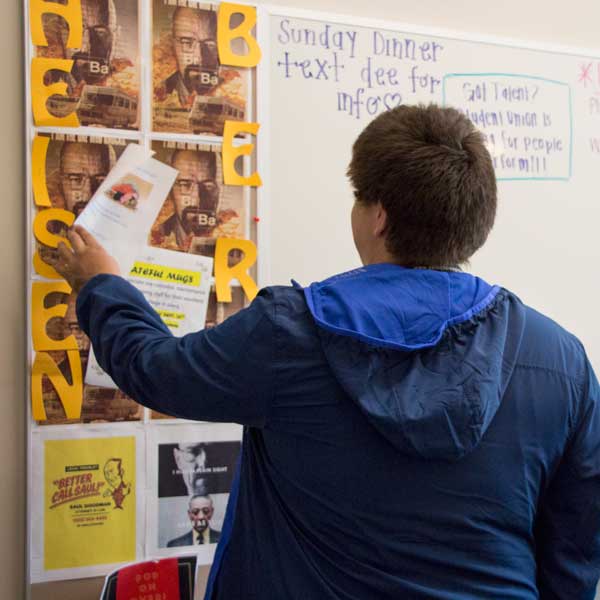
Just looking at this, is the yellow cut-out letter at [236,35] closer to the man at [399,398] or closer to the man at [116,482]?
the man at [399,398]

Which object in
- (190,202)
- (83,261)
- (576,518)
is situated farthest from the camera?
(190,202)

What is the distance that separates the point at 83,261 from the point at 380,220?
47 cm

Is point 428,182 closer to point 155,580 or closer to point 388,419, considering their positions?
point 388,419

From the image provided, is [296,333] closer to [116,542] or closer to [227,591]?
[227,591]

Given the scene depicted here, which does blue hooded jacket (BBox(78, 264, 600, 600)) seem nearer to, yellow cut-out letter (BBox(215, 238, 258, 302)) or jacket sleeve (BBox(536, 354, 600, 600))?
jacket sleeve (BBox(536, 354, 600, 600))

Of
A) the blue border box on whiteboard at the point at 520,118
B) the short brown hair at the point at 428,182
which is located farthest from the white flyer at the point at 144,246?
the blue border box on whiteboard at the point at 520,118

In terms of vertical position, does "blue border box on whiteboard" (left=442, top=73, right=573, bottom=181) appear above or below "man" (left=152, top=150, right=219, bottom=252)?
above

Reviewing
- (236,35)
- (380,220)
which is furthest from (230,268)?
(380,220)

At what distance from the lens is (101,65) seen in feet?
4.11

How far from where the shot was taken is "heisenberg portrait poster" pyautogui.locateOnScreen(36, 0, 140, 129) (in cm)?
123

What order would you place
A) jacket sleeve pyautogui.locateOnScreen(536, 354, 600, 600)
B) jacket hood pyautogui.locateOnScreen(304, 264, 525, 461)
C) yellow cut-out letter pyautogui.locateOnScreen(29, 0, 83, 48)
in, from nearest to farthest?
jacket hood pyautogui.locateOnScreen(304, 264, 525, 461), jacket sleeve pyautogui.locateOnScreen(536, 354, 600, 600), yellow cut-out letter pyautogui.locateOnScreen(29, 0, 83, 48)

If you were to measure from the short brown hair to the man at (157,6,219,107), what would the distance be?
56cm

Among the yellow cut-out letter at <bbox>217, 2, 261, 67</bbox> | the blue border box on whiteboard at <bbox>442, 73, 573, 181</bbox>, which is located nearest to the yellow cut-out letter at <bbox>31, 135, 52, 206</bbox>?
the yellow cut-out letter at <bbox>217, 2, 261, 67</bbox>

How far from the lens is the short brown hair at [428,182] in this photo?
2.67 ft
